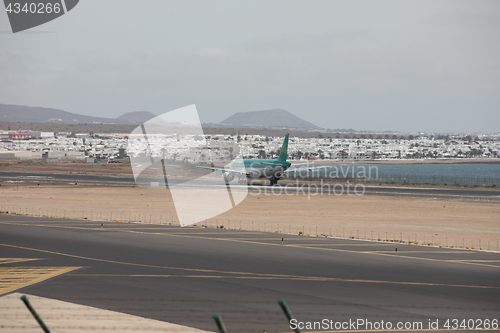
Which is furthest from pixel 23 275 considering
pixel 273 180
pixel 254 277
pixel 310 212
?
pixel 273 180

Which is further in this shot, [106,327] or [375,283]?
[375,283]

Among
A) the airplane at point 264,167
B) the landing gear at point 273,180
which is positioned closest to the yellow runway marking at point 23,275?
the airplane at point 264,167

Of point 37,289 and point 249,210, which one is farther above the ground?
point 37,289

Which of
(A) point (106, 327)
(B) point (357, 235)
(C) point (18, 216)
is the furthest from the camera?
(C) point (18, 216)

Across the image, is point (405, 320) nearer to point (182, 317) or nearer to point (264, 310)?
point (264, 310)

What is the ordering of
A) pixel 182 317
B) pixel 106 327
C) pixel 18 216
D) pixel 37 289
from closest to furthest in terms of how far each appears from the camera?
pixel 106 327 → pixel 182 317 → pixel 37 289 → pixel 18 216

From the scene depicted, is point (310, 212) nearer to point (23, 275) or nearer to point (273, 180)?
point (273, 180)

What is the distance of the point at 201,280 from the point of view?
24.0 metres

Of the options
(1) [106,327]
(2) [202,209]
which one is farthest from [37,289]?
(2) [202,209]

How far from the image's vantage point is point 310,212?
192 ft

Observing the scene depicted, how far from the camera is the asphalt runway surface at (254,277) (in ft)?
63.1

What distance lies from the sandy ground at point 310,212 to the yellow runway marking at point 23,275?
22.0m

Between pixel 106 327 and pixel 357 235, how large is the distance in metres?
29.2

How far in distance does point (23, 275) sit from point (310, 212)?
1585 inches
